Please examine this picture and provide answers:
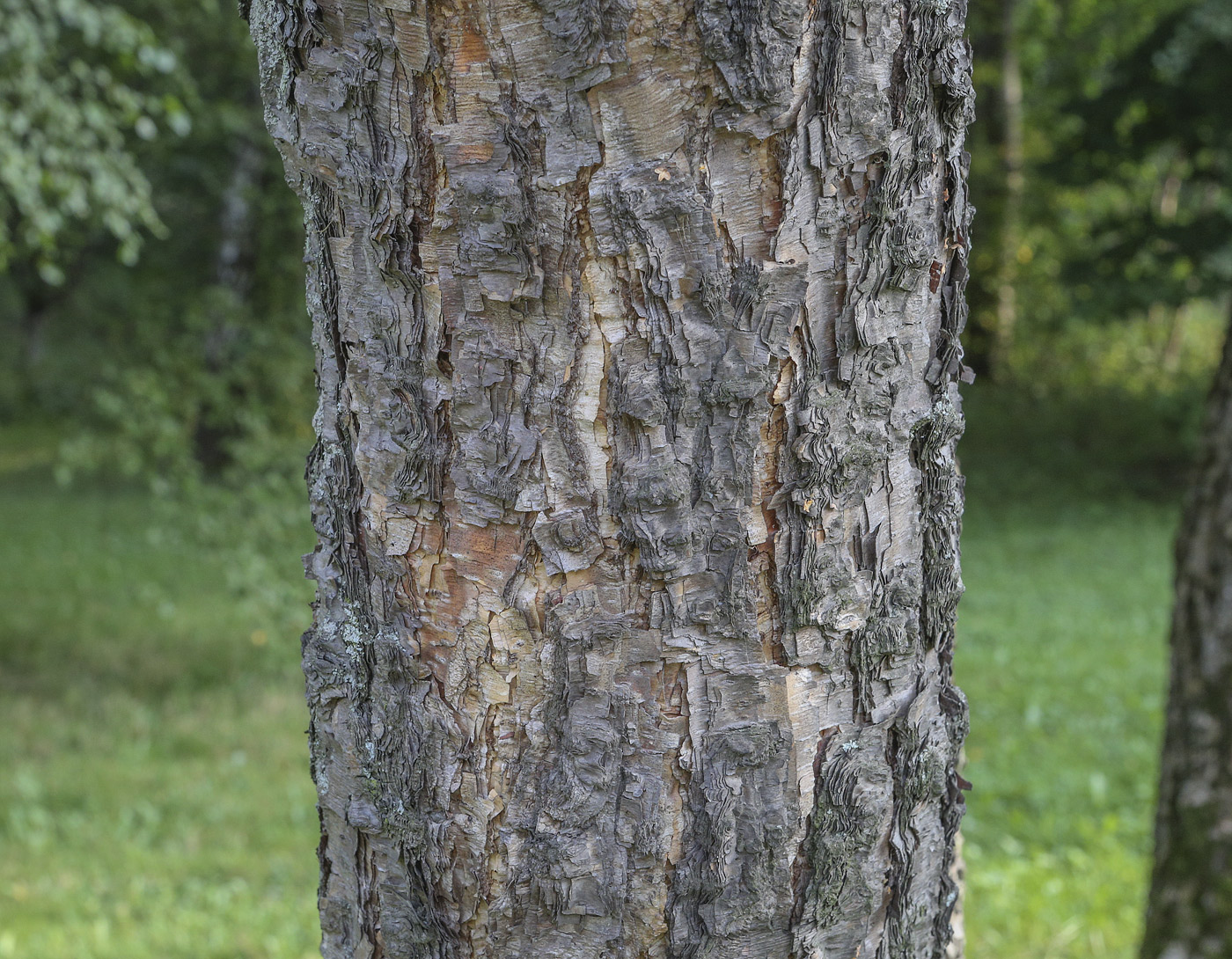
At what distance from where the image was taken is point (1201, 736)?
8.76 ft

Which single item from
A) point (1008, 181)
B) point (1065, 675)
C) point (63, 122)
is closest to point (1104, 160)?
point (1008, 181)

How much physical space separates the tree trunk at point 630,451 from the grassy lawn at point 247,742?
2.82 meters

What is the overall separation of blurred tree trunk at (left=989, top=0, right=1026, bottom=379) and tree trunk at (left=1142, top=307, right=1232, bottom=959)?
46.3 feet

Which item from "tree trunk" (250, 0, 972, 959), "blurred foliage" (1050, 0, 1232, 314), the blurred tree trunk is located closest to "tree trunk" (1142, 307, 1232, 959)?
"tree trunk" (250, 0, 972, 959)

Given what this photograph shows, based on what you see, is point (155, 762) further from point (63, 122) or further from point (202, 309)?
point (63, 122)

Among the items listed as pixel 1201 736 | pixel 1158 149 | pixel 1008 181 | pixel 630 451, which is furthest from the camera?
pixel 1008 181

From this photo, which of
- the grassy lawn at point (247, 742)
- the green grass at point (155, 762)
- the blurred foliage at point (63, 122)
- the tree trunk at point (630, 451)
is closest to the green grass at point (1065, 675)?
the grassy lawn at point (247, 742)

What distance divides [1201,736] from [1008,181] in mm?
14981

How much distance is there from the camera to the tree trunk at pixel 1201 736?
257 centimetres

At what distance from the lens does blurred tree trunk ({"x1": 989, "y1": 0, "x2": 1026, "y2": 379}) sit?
1570 cm

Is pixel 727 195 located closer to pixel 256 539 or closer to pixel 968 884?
pixel 968 884

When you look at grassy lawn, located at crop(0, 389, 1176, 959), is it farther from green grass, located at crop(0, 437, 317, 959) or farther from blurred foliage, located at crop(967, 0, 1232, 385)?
blurred foliage, located at crop(967, 0, 1232, 385)

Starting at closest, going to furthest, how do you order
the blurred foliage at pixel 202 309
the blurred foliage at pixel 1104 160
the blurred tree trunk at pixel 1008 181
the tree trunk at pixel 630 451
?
the tree trunk at pixel 630 451, the blurred foliage at pixel 202 309, the blurred foliage at pixel 1104 160, the blurred tree trunk at pixel 1008 181

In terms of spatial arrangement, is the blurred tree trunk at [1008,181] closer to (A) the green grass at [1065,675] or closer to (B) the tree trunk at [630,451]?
(A) the green grass at [1065,675]
